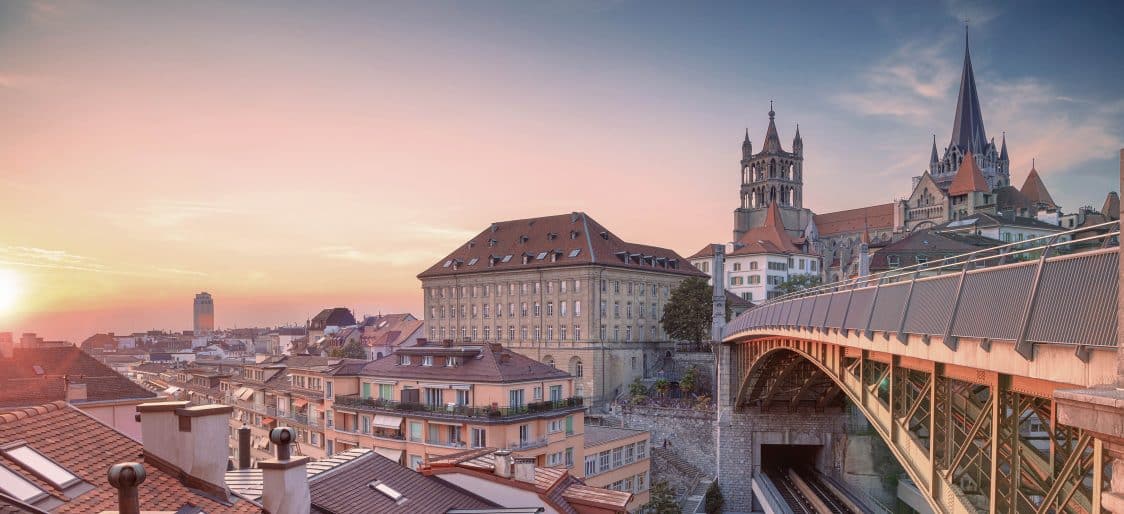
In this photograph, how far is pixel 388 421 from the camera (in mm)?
43125

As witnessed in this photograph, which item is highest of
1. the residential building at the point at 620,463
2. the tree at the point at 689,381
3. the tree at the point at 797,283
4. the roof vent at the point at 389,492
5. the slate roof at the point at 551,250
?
the slate roof at the point at 551,250

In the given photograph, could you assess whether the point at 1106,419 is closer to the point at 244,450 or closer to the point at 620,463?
the point at 244,450

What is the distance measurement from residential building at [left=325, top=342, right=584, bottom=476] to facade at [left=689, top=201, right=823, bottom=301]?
227 feet

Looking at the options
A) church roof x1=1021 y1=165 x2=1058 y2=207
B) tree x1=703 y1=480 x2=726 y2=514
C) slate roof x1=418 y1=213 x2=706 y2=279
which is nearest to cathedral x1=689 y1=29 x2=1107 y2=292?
church roof x1=1021 y1=165 x2=1058 y2=207

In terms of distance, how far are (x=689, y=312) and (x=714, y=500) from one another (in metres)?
31.4

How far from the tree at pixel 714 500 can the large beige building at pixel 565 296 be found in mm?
28389

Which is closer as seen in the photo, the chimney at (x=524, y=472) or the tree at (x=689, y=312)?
the chimney at (x=524, y=472)

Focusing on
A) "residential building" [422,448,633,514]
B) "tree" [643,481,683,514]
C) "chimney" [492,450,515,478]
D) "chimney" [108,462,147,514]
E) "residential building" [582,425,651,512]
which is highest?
"chimney" [108,462,147,514]

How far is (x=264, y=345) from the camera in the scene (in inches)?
6983

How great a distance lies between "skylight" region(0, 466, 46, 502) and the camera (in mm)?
8416

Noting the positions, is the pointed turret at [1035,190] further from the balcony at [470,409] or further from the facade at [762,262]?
the balcony at [470,409]

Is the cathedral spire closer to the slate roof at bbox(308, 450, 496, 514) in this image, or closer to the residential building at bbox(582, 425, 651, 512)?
the residential building at bbox(582, 425, 651, 512)


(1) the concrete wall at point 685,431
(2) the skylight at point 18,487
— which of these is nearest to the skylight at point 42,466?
(2) the skylight at point 18,487

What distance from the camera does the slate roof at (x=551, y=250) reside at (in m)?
82.3
